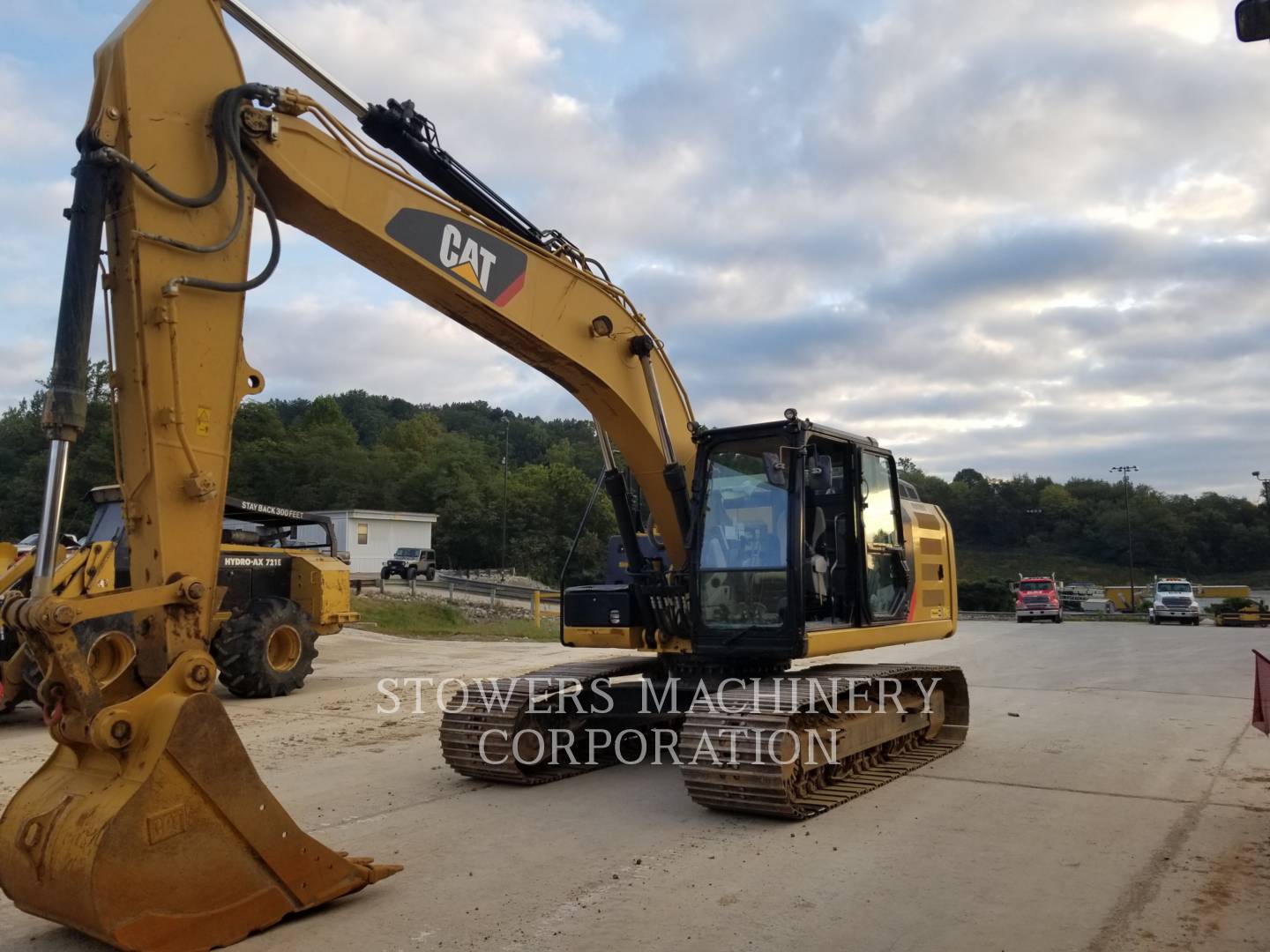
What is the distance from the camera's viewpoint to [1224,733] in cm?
946

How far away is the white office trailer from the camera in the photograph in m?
45.9

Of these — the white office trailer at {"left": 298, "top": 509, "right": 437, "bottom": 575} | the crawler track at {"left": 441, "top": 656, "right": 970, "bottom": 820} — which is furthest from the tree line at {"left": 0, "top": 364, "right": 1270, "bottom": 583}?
the crawler track at {"left": 441, "top": 656, "right": 970, "bottom": 820}

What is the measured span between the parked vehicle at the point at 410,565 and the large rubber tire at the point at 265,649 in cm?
3237

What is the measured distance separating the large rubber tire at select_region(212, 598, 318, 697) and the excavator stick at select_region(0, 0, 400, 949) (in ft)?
24.7

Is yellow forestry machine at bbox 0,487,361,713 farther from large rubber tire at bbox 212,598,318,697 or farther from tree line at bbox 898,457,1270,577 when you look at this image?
tree line at bbox 898,457,1270,577

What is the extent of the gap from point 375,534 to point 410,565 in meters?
3.24

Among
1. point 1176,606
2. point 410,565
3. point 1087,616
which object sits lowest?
point 1087,616

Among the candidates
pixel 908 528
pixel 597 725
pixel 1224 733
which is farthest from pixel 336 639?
pixel 1224 733

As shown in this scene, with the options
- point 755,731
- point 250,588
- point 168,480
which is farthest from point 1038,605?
point 168,480

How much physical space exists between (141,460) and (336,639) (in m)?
15.9

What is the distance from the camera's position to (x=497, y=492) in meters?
73.0

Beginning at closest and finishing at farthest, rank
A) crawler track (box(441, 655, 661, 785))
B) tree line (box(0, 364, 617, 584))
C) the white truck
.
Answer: crawler track (box(441, 655, 661, 785)) → the white truck → tree line (box(0, 364, 617, 584))

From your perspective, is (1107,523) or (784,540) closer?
(784,540)

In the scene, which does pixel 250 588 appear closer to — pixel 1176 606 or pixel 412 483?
pixel 1176 606
